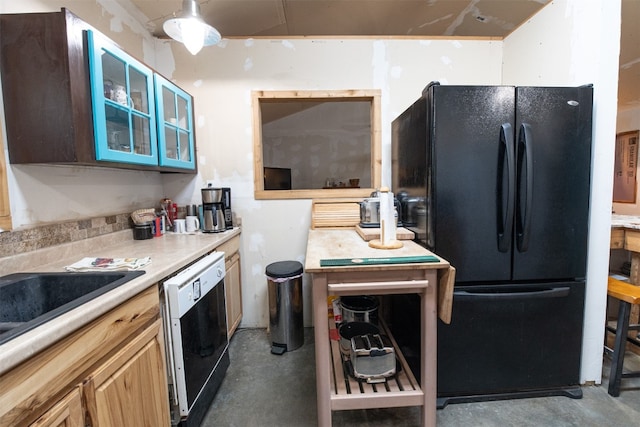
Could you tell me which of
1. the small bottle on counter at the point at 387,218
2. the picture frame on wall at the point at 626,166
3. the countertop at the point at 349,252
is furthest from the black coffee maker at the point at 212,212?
the picture frame on wall at the point at 626,166

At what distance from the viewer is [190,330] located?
1.46m

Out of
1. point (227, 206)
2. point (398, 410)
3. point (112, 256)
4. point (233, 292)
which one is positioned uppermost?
point (227, 206)

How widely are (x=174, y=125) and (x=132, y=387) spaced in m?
1.68

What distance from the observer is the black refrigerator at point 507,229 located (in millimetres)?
1573

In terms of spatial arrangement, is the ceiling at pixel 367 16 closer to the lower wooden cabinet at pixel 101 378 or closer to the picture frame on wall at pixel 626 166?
the picture frame on wall at pixel 626 166

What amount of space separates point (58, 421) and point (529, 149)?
217cm

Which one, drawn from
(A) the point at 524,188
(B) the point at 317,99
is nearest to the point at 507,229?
(A) the point at 524,188

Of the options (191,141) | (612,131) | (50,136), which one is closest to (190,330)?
(50,136)

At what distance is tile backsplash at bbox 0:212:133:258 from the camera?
129cm

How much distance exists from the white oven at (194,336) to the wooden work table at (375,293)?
0.63 meters

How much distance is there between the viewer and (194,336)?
1.50 metres

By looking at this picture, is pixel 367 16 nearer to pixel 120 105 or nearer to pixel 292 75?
pixel 292 75

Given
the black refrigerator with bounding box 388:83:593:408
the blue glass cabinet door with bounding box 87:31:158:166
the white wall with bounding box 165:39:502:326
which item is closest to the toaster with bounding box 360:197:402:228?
the black refrigerator with bounding box 388:83:593:408

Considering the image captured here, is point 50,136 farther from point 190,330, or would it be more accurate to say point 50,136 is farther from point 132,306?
point 190,330
